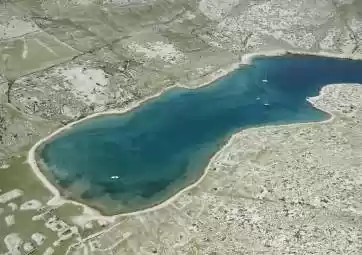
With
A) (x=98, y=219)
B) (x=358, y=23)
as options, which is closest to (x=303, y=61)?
(x=358, y=23)

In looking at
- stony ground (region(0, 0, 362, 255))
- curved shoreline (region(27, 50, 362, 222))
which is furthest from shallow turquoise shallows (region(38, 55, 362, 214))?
stony ground (region(0, 0, 362, 255))

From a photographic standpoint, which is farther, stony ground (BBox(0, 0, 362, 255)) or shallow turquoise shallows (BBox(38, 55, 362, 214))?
shallow turquoise shallows (BBox(38, 55, 362, 214))

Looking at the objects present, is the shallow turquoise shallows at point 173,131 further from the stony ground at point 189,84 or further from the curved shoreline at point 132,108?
the stony ground at point 189,84

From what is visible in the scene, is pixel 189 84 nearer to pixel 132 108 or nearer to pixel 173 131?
pixel 132 108

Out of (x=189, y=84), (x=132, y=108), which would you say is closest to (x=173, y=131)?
(x=132, y=108)

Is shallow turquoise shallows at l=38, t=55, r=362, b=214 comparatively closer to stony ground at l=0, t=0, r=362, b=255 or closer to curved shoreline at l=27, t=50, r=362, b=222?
curved shoreline at l=27, t=50, r=362, b=222

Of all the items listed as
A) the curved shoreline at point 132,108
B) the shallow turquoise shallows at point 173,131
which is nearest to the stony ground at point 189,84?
the curved shoreline at point 132,108

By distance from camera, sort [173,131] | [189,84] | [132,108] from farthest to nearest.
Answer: [189,84]
[132,108]
[173,131]
